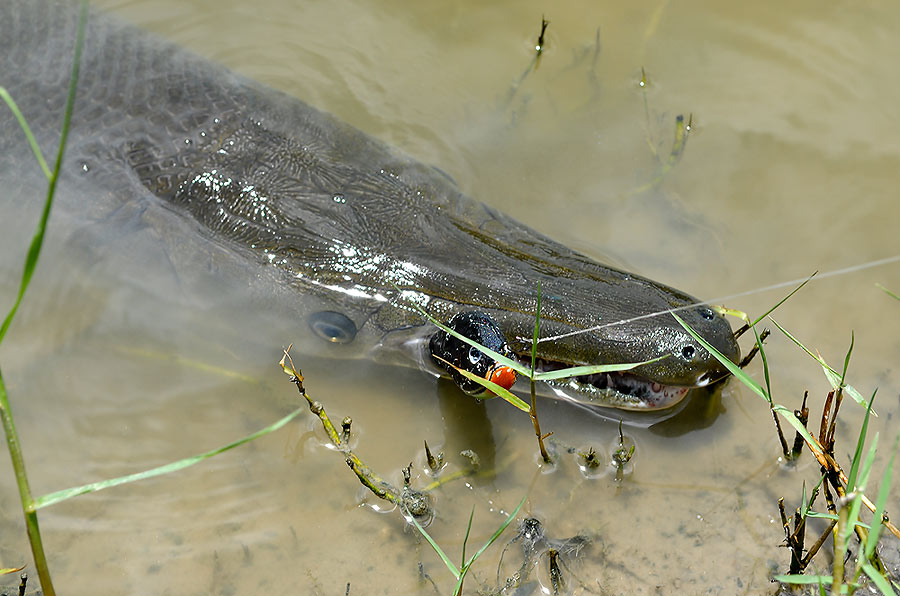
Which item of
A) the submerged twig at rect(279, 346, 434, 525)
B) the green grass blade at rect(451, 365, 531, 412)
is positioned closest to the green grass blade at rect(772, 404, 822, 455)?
the green grass blade at rect(451, 365, 531, 412)

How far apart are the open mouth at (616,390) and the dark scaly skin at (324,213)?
117mm

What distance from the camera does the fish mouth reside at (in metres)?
2.99

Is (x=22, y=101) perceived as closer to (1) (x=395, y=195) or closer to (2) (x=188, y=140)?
(2) (x=188, y=140)

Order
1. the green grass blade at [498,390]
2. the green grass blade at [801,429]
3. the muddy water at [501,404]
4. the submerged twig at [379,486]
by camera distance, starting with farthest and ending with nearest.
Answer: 1. the muddy water at [501,404]
2. the submerged twig at [379,486]
3. the green grass blade at [498,390]
4. the green grass blade at [801,429]

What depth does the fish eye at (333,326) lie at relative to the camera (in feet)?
10.7

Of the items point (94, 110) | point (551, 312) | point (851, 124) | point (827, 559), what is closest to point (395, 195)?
point (551, 312)

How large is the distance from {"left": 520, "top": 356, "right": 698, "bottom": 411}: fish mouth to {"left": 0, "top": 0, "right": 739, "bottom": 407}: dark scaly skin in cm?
12

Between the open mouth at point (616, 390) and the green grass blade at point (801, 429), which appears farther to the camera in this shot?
the open mouth at point (616, 390)

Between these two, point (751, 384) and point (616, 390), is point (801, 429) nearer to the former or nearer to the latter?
point (751, 384)

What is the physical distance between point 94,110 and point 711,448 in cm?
296

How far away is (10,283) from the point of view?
387cm

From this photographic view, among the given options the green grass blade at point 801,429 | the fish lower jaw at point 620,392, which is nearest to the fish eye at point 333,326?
the fish lower jaw at point 620,392

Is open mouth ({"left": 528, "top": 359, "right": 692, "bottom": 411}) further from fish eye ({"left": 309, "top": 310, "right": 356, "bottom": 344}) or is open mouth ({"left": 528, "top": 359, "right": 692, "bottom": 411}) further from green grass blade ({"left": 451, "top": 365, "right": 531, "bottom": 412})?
fish eye ({"left": 309, "top": 310, "right": 356, "bottom": 344})

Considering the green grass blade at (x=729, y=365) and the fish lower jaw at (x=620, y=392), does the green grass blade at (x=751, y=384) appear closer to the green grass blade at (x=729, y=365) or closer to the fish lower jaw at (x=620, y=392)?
the green grass blade at (x=729, y=365)
